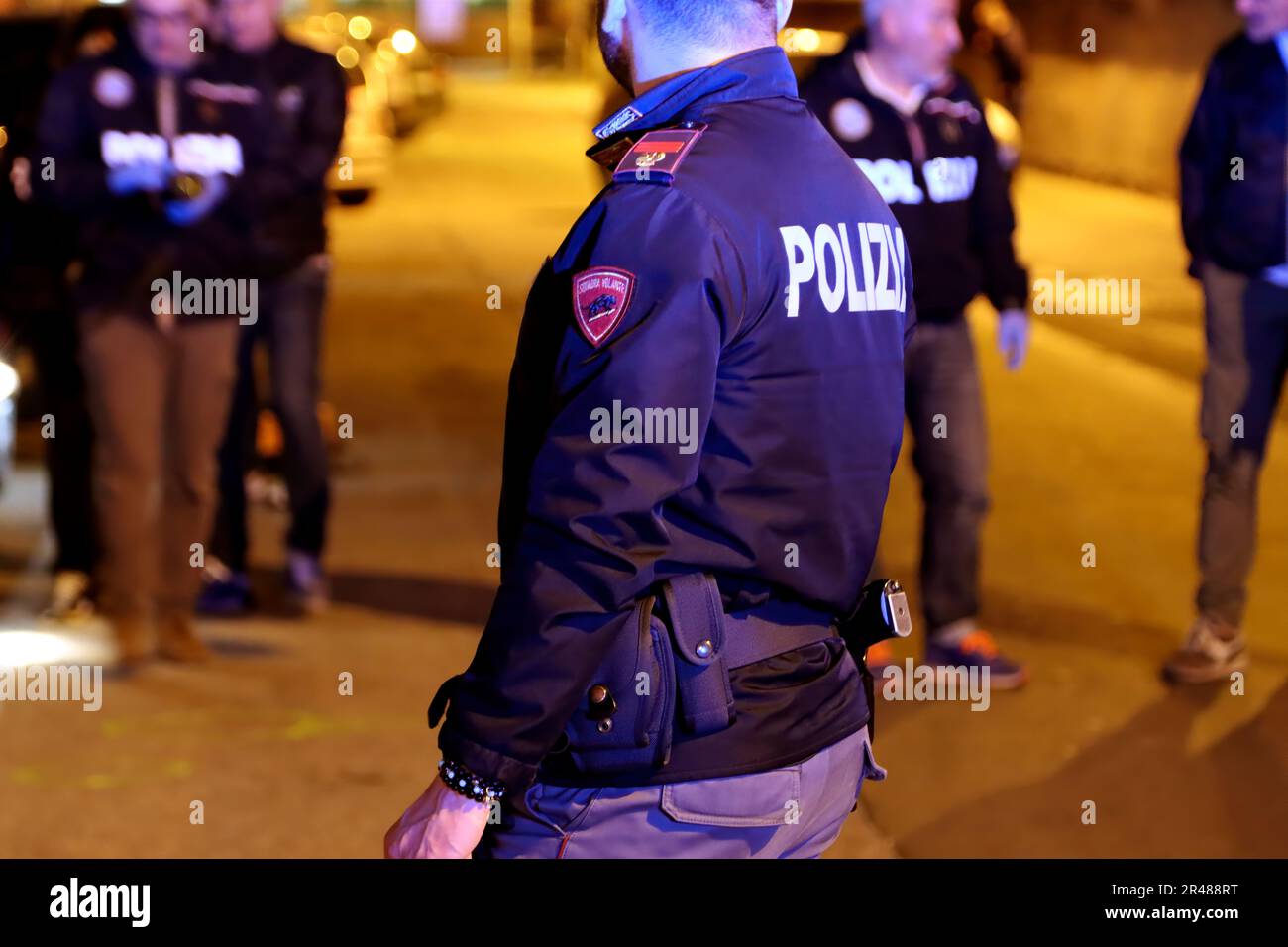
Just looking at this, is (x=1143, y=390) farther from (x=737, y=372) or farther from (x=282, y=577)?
(x=737, y=372)

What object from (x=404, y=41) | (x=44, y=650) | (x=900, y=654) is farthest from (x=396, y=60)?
(x=900, y=654)

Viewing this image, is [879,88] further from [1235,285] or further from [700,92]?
[700,92]

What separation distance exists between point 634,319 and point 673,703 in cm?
50

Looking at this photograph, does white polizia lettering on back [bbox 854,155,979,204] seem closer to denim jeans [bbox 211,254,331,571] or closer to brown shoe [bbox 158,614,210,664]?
denim jeans [bbox 211,254,331,571]

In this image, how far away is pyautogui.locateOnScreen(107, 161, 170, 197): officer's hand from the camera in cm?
546

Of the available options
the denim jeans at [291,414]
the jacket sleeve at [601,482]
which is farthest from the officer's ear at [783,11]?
the denim jeans at [291,414]

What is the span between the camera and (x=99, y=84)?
547cm

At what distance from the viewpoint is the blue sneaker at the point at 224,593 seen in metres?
6.36

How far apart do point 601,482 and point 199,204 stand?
146 inches

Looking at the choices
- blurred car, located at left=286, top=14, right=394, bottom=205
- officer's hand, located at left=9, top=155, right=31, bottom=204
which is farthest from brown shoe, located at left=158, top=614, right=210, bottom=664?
blurred car, located at left=286, top=14, right=394, bottom=205

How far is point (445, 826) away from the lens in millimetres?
2279
